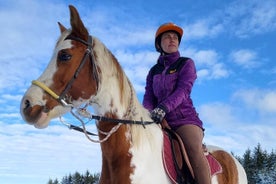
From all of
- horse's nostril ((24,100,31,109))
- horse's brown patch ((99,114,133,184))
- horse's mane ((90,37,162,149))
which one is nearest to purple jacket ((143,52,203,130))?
horse's mane ((90,37,162,149))

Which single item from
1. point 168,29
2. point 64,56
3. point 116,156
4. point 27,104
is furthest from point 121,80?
point 168,29

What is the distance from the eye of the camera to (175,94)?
5.17m

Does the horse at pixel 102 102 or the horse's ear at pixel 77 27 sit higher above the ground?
the horse's ear at pixel 77 27

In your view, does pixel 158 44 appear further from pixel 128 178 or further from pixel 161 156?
pixel 128 178

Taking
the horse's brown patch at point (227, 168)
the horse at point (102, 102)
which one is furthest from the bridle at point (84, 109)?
the horse's brown patch at point (227, 168)

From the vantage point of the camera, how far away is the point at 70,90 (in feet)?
14.2

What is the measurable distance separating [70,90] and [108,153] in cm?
93

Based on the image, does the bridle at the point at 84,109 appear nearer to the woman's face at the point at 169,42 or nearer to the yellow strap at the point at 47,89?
the yellow strap at the point at 47,89

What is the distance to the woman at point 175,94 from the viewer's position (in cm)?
505

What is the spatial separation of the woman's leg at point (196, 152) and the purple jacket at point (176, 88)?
0.16 meters

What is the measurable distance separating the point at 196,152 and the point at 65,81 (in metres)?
2.11

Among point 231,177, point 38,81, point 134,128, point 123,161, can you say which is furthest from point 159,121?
point 231,177

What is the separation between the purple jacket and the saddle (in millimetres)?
275

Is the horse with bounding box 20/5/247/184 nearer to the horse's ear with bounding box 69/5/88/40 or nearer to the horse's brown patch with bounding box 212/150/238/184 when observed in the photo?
the horse's ear with bounding box 69/5/88/40
